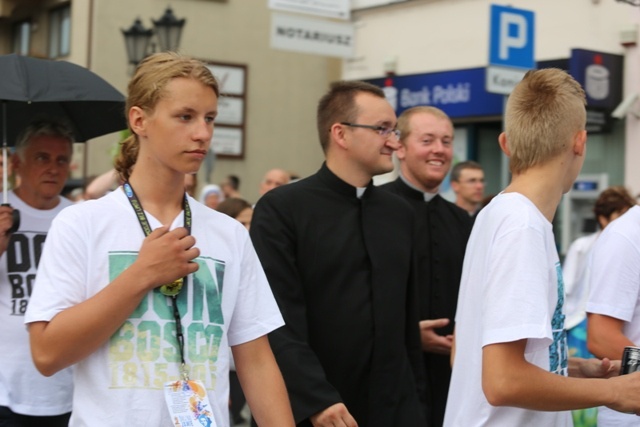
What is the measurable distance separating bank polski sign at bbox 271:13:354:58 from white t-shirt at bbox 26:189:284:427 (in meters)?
9.26

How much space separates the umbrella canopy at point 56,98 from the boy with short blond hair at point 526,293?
2.31 metres

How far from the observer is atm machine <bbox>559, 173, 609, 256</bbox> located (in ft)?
50.1

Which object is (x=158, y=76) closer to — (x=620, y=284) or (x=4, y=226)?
(x=4, y=226)

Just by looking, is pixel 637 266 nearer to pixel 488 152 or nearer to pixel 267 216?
pixel 267 216

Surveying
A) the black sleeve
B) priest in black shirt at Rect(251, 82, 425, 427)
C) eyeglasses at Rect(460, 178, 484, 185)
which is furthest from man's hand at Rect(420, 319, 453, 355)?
eyeglasses at Rect(460, 178, 484, 185)

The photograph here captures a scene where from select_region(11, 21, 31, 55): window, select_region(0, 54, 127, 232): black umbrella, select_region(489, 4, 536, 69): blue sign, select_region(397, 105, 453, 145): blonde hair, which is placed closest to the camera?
select_region(0, 54, 127, 232): black umbrella

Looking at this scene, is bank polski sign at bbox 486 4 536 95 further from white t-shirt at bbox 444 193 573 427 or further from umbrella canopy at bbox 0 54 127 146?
white t-shirt at bbox 444 193 573 427

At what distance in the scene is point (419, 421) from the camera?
15.9 ft

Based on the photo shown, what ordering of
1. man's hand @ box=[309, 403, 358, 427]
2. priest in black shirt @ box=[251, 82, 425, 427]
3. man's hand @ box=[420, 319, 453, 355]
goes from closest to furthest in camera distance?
man's hand @ box=[309, 403, 358, 427]
priest in black shirt @ box=[251, 82, 425, 427]
man's hand @ box=[420, 319, 453, 355]

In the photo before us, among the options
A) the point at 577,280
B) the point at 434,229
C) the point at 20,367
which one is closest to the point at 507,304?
the point at 20,367

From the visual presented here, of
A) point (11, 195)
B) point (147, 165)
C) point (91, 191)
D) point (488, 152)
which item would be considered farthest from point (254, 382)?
point (488, 152)

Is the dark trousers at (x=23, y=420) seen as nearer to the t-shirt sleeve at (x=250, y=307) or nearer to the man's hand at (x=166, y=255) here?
the t-shirt sleeve at (x=250, y=307)

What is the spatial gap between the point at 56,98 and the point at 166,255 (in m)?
2.21

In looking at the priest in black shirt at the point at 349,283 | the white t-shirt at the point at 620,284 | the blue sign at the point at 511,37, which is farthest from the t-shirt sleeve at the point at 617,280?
the blue sign at the point at 511,37
